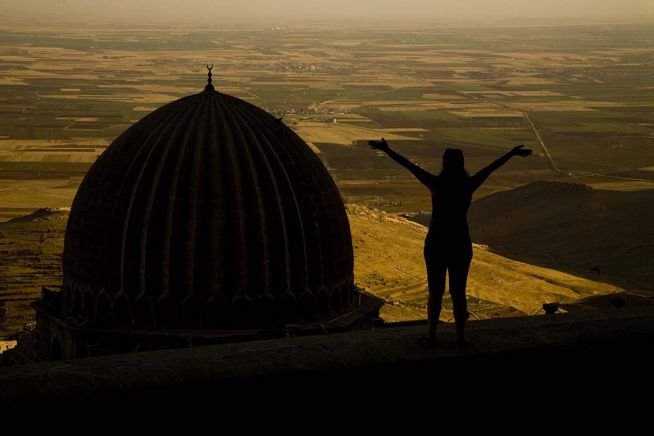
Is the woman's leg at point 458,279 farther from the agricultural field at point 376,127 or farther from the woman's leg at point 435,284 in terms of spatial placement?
the agricultural field at point 376,127

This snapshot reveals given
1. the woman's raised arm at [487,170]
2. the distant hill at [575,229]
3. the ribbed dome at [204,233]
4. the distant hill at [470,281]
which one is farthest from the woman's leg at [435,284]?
the distant hill at [575,229]

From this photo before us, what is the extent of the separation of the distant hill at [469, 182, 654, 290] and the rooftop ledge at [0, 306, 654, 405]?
40.9 meters

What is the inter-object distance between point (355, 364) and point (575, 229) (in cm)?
6090

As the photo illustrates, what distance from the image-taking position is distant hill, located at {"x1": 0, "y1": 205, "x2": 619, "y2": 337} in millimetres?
40719

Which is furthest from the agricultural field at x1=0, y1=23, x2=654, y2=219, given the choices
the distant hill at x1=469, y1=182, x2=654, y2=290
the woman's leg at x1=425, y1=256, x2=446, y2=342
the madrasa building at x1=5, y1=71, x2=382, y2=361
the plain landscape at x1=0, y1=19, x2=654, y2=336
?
the woman's leg at x1=425, y1=256, x2=446, y2=342

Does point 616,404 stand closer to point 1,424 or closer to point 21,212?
point 1,424

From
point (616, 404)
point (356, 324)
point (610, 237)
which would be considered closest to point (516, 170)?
point (610, 237)

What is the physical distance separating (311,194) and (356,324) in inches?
87.7

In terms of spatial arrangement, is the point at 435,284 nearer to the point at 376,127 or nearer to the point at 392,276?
the point at 392,276

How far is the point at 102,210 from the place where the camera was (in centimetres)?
1745

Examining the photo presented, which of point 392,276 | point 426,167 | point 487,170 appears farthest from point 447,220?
point 426,167

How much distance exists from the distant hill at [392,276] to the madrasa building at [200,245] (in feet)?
59.9

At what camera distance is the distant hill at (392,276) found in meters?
40.7

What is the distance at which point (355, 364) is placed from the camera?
802 centimetres
